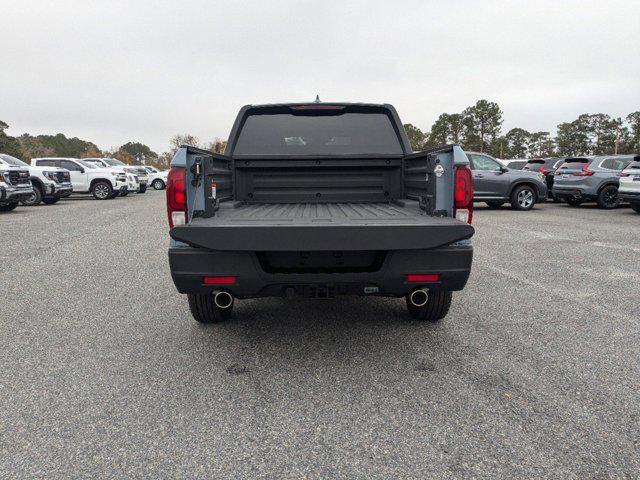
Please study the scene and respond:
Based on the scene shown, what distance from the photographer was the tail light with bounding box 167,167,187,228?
10.3ft

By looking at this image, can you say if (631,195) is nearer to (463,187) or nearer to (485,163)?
(485,163)

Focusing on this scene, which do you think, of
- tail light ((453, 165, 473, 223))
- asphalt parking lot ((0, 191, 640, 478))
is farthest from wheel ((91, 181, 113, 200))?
tail light ((453, 165, 473, 223))

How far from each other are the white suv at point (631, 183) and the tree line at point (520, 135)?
7081 cm

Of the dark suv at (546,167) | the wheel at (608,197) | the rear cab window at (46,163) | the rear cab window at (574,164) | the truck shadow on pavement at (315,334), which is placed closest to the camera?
the truck shadow on pavement at (315,334)

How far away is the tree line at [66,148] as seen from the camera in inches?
2672

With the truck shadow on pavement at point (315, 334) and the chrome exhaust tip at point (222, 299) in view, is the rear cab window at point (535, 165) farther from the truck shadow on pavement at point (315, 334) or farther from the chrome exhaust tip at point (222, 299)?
the chrome exhaust tip at point (222, 299)

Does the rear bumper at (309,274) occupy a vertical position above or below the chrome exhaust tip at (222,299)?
above

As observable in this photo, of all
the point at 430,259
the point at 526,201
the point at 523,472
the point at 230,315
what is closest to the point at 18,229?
the point at 230,315

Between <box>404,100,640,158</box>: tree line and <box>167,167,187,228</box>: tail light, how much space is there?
8207cm

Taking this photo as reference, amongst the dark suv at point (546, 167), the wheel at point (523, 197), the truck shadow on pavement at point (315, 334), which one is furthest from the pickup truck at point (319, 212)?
the dark suv at point (546, 167)

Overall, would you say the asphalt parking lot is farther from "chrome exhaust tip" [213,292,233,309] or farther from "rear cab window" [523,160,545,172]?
"rear cab window" [523,160,545,172]

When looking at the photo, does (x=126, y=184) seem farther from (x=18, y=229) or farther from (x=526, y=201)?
(x=526, y=201)

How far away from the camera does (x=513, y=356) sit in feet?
11.3

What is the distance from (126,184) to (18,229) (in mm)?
12306
